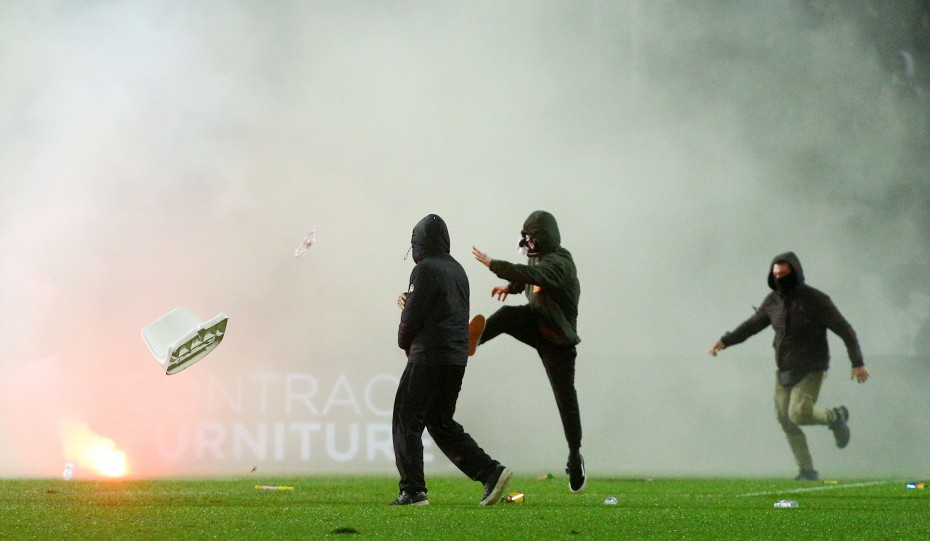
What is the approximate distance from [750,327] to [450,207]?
367 centimetres

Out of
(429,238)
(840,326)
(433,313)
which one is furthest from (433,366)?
(840,326)

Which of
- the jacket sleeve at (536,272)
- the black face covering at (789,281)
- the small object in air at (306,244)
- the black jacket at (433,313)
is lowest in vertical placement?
the black jacket at (433,313)

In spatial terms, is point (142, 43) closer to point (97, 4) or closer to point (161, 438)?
point (97, 4)

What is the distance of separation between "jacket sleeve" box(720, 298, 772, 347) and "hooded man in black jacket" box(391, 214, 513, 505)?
441cm

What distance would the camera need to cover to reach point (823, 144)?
14750mm

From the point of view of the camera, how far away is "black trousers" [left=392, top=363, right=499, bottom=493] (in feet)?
22.7

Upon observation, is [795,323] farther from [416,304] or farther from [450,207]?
[416,304]

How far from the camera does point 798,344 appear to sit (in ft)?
36.2

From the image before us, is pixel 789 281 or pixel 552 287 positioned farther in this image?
pixel 789 281

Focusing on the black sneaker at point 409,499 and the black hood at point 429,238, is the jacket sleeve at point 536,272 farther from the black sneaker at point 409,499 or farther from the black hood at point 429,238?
the black sneaker at point 409,499

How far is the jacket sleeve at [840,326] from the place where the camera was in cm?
1063

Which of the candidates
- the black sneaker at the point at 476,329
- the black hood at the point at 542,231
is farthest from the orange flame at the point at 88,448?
the black hood at the point at 542,231

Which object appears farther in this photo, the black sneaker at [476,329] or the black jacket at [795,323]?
the black jacket at [795,323]

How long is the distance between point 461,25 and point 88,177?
3987 millimetres
